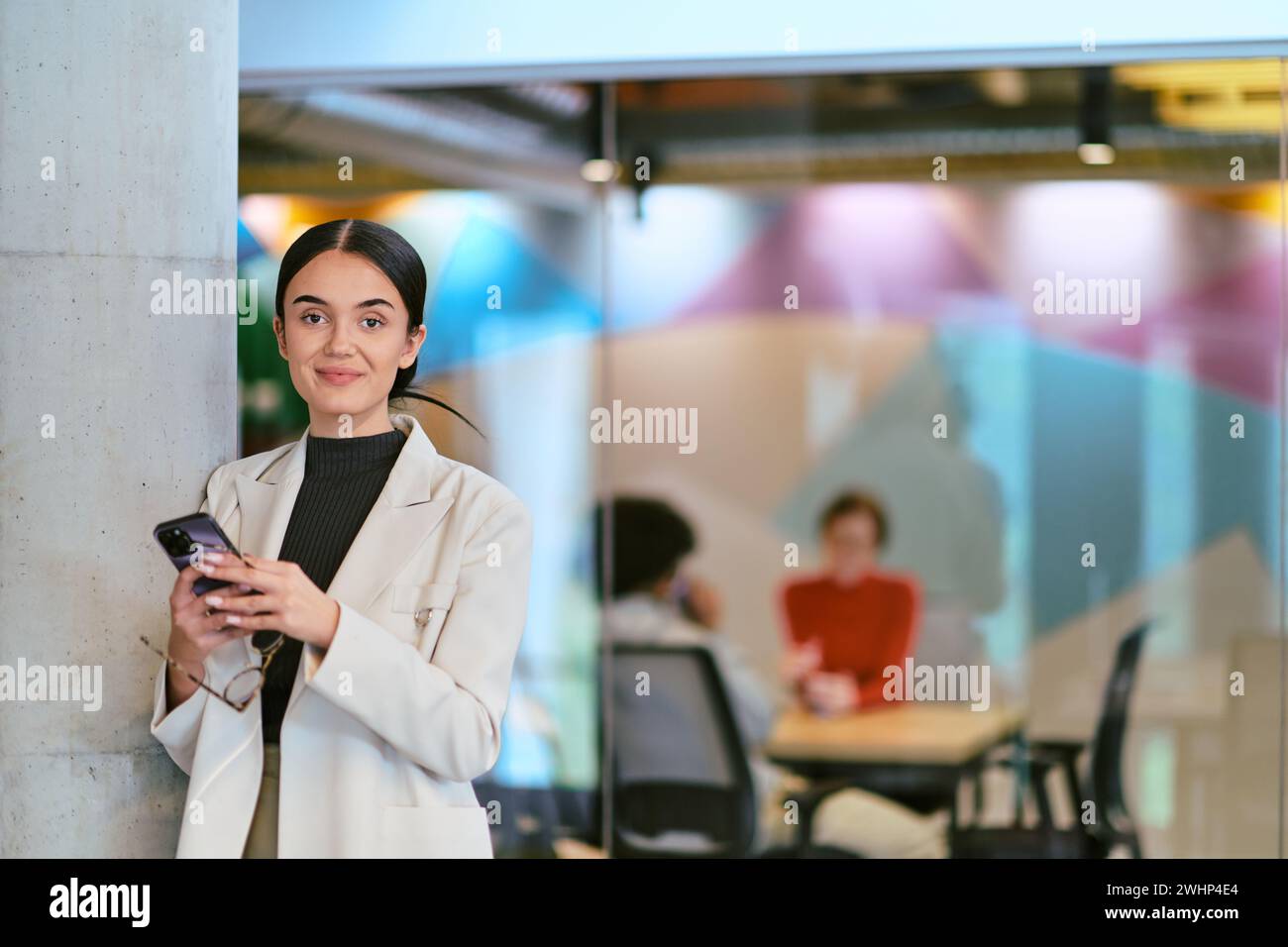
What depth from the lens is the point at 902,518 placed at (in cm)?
459

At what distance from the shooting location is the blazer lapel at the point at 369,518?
2.26 meters

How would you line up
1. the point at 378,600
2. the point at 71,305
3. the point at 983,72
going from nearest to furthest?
the point at 378,600
the point at 71,305
the point at 983,72

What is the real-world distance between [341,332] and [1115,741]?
10.2 ft

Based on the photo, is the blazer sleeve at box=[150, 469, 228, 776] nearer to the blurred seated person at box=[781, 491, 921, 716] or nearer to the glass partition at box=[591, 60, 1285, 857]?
the glass partition at box=[591, 60, 1285, 857]

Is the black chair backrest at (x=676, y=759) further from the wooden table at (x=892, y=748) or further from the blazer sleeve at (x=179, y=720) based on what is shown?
the blazer sleeve at (x=179, y=720)

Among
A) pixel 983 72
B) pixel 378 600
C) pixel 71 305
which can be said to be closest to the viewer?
pixel 378 600

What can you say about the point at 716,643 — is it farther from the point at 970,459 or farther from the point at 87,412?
the point at 87,412

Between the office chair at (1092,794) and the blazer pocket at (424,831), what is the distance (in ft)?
8.69

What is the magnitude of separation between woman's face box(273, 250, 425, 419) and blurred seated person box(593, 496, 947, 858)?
2.25 m

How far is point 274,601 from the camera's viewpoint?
2062mm

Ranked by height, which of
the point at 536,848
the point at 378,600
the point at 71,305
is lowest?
the point at 536,848

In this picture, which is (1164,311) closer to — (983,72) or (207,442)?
(983,72)

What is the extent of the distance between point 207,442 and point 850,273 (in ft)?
8.49
